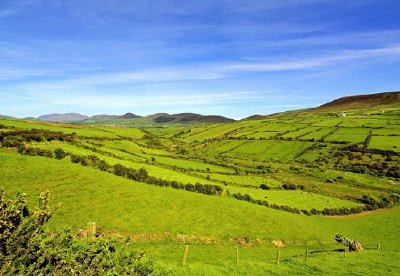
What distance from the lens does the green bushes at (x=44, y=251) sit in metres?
10.3

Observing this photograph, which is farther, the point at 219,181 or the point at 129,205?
the point at 219,181

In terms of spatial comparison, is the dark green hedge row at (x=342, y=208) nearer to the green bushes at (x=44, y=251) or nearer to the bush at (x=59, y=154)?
the bush at (x=59, y=154)

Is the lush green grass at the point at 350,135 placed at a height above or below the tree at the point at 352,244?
above

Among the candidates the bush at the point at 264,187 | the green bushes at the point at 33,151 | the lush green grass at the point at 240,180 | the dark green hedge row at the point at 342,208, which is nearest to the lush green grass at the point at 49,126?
the green bushes at the point at 33,151

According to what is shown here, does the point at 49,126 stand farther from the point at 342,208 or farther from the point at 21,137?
the point at 342,208

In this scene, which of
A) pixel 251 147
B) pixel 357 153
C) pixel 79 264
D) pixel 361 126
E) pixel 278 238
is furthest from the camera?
pixel 361 126

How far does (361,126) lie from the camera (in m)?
184

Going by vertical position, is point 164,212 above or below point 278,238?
above

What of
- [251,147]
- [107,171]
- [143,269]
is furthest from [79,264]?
[251,147]

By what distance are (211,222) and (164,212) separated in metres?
6.13

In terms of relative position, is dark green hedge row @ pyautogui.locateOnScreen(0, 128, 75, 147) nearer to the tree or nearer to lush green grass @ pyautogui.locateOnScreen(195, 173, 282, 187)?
lush green grass @ pyautogui.locateOnScreen(195, 173, 282, 187)

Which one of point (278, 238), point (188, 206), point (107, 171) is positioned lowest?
point (278, 238)

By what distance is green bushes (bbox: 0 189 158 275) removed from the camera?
10.3 meters

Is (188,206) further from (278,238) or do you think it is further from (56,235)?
(56,235)
